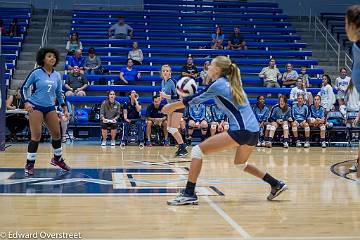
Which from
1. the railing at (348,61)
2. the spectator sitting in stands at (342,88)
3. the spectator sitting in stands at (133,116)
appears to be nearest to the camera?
the spectator sitting in stands at (133,116)

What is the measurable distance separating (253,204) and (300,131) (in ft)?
29.7

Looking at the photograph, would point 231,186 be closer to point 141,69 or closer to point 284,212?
point 284,212

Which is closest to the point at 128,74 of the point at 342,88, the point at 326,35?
the point at 342,88

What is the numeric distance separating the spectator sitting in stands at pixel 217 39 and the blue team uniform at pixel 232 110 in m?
13.0

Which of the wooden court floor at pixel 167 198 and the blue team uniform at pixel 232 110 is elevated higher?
the blue team uniform at pixel 232 110

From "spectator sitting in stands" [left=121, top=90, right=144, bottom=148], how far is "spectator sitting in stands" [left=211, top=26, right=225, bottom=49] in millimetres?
5408

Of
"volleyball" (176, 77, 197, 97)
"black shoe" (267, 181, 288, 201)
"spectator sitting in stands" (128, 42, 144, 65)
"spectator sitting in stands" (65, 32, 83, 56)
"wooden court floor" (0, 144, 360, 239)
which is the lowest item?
"wooden court floor" (0, 144, 360, 239)

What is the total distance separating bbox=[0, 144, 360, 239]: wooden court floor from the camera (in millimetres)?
4277

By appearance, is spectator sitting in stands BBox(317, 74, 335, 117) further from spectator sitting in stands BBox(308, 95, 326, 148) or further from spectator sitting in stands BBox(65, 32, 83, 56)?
spectator sitting in stands BBox(65, 32, 83, 56)

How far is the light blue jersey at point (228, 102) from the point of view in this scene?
5293 mm

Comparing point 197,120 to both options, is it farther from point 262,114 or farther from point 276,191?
point 276,191

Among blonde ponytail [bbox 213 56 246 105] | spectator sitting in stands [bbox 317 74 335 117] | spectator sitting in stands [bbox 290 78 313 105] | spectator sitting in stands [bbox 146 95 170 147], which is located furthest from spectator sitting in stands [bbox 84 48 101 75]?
blonde ponytail [bbox 213 56 246 105]

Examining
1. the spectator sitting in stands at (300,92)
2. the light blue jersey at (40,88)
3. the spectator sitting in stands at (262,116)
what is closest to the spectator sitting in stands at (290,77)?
the spectator sitting in stands at (300,92)

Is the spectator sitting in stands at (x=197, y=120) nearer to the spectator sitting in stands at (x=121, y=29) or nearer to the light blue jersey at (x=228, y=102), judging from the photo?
the spectator sitting in stands at (x=121, y=29)
